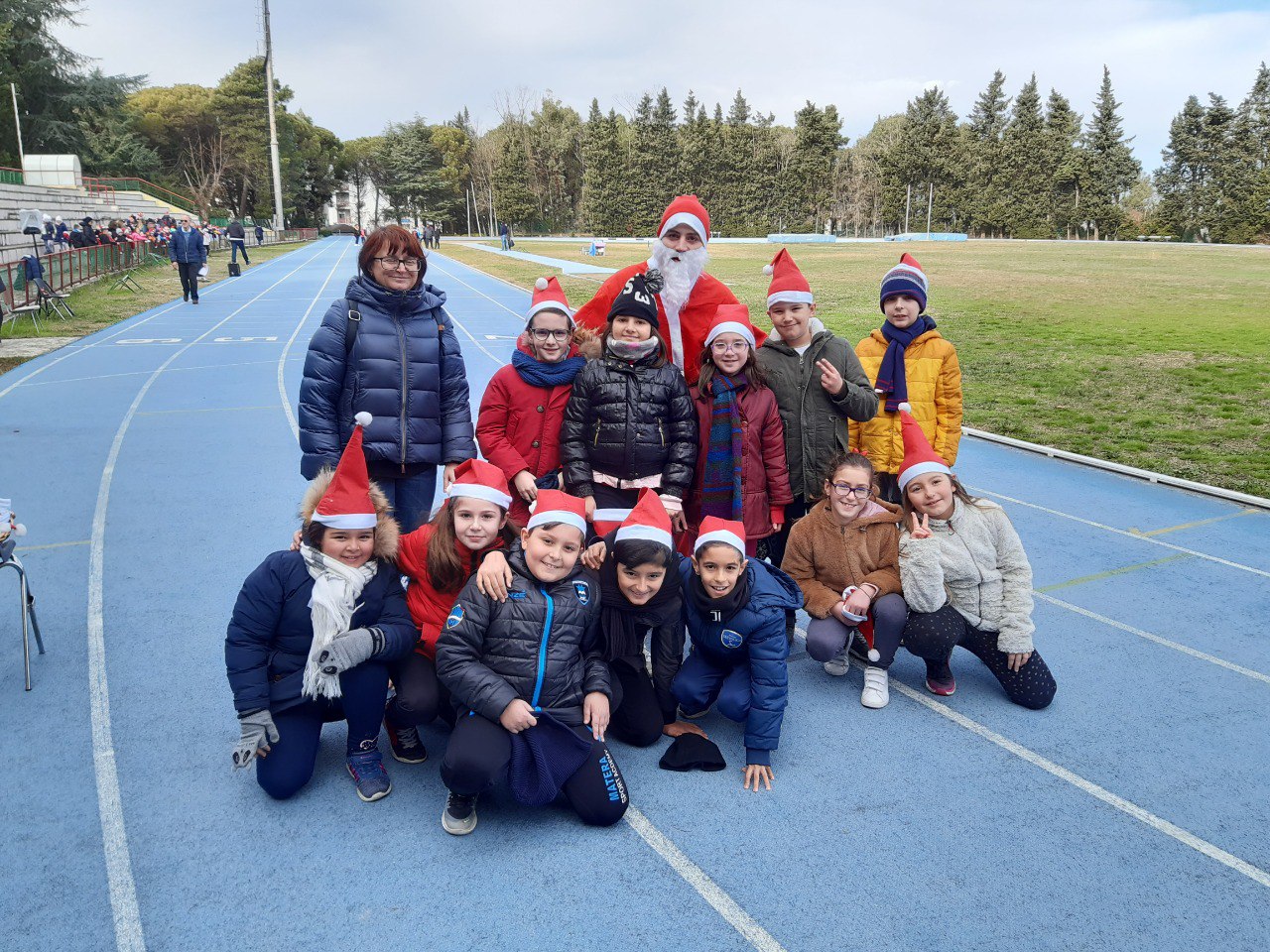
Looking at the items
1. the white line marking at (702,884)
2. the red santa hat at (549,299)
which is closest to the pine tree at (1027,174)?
the red santa hat at (549,299)

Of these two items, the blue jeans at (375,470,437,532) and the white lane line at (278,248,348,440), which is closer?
the blue jeans at (375,470,437,532)

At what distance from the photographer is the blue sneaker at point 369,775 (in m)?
3.56

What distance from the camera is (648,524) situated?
3764mm

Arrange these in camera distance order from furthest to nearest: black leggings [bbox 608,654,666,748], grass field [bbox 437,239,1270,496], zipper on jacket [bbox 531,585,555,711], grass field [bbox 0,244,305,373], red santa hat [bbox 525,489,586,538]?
grass field [bbox 0,244,305,373]
grass field [bbox 437,239,1270,496]
black leggings [bbox 608,654,666,748]
red santa hat [bbox 525,489,586,538]
zipper on jacket [bbox 531,585,555,711]

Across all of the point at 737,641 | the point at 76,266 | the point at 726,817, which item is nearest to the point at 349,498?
the point at 737,641

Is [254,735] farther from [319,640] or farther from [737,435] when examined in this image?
[737,435]

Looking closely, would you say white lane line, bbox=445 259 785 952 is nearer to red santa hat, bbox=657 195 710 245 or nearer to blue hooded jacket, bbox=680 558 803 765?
blue hooded jacket, bbox=680 558 803 765

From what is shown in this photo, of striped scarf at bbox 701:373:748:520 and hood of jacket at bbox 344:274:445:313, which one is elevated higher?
hood of jacket at bbox 344:274:445:313

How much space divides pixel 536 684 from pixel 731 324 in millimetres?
2073

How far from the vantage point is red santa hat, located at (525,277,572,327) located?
14.3 ft

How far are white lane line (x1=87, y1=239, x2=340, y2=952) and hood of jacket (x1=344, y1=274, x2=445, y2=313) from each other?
2.37 meters

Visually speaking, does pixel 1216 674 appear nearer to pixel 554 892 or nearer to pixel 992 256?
pixel 554 892

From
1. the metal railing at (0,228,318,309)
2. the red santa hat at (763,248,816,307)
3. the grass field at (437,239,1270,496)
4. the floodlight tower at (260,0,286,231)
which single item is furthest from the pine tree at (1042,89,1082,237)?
the red santa hat at (763,248,816,307)

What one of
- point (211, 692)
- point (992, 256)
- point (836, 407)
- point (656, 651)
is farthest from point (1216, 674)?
point (992, 256)
